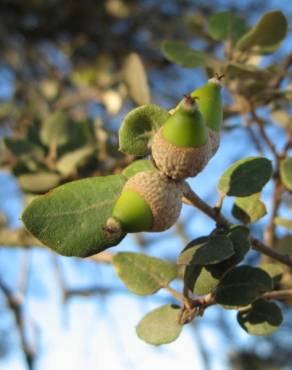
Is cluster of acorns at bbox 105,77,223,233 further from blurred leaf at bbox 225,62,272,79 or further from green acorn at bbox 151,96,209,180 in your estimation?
blurred leaf at bbox 225,62,272,79

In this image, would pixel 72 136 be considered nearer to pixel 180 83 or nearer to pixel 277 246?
pixel 277 246

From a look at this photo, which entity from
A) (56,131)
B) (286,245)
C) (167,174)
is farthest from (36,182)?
(167,174)

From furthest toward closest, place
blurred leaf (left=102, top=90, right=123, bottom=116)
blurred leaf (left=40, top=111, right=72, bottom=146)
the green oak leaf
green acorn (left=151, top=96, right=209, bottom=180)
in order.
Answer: blurred leaf (left=102, top=90, right=123, bottom=116) < blurred leaf (left=40, top=111, right=72, bottom=146) < the green oak leaf < green acorn (left=151, top=96, right=209, bottom=180)

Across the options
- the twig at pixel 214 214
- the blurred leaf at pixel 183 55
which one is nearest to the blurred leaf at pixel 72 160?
the blurred leaf at pixel 183 55

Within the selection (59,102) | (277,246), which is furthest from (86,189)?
(59,102)

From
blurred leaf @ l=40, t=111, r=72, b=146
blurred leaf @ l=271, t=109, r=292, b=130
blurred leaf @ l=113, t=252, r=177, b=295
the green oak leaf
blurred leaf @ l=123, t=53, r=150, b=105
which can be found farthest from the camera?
blurred leaf @ l=271, t=109, r=292, b=130

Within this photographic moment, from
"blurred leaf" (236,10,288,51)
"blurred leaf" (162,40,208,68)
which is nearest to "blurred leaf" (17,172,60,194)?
"blurred leaf" (162,40,208,68)

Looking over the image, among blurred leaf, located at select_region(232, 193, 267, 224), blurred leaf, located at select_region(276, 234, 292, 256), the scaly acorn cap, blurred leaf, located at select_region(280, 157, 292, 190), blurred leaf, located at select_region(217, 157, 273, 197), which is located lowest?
blurred leaf, located at select_region(276, 234, 292, 256)

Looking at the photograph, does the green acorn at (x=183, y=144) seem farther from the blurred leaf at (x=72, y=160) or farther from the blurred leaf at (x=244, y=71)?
the blurred leaf at (x=72, y=160)
